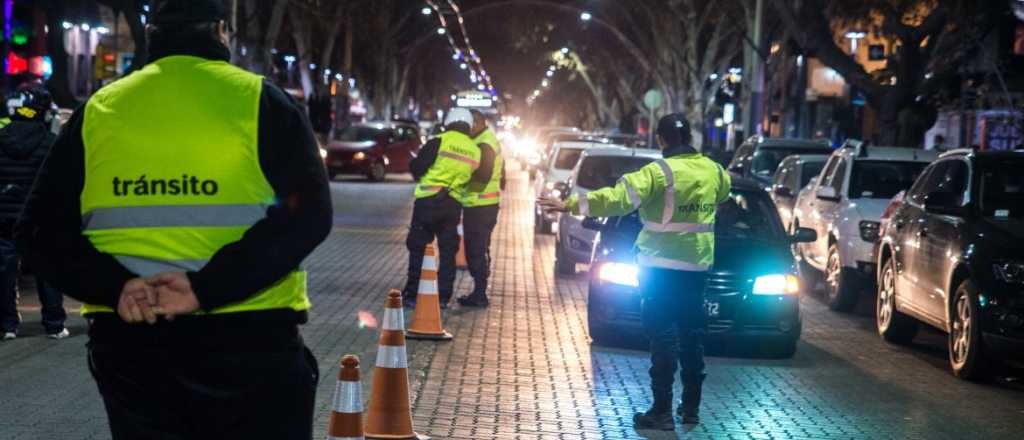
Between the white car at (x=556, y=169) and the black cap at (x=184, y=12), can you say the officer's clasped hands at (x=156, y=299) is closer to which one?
the black cap at (x=184, y=12)

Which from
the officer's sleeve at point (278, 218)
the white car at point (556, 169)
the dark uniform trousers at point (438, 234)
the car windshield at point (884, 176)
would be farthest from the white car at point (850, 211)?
the officer's sleeve at point (278, 218)

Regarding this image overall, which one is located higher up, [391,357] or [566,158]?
[566,158]

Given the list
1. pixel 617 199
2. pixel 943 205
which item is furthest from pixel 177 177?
pixel 943 205

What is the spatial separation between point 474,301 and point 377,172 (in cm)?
3028

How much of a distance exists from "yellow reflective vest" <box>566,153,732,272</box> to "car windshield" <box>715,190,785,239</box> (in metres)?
3.37

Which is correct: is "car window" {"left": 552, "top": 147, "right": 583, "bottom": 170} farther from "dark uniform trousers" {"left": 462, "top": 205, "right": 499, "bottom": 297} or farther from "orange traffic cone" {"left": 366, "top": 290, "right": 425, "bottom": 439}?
"orange traffic cone" {"left": 366, "top": 290, "right": 425, "bottom": 439}

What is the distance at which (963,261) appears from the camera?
10.9 meters

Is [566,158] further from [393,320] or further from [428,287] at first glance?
[393,320]

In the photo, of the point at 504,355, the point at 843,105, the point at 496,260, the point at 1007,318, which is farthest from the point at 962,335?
the point at 843,105

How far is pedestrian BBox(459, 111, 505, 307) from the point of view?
14281mm

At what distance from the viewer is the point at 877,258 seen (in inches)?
586

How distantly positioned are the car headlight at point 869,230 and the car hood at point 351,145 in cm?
2862

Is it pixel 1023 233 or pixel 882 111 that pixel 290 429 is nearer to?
pixel 1023 233

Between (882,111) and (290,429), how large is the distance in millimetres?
26615
